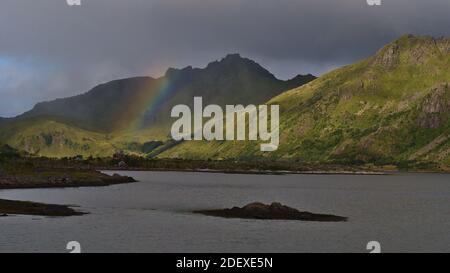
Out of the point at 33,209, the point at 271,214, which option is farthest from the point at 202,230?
the point at 33,209

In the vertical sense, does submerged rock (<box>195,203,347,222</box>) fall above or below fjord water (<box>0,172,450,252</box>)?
above

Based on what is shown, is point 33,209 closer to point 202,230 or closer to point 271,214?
point 202,230

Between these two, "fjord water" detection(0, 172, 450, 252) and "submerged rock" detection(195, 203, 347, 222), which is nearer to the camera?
"fjord water" detection(0, 172, 450, 252)

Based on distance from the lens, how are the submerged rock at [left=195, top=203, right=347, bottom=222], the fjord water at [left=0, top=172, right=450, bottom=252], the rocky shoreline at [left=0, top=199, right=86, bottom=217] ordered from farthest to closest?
the submerged rock at [left=195, top=203, right=347, bottom=222]
the rocky shoreline at [left=0, top=199, right=86, bottom=217]
the fjord water at [left=0, top=172, right=450, bottom=252]

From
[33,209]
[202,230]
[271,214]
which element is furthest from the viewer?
[271,214]

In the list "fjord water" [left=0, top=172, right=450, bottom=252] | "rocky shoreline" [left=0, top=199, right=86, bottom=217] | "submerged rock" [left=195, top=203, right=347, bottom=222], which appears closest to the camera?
"fjord water" [left=0, top=172, right=450, bottom=252]

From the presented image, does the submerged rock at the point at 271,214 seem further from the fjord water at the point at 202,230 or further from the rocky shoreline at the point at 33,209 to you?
the rocky shoreline at the point at 33,209

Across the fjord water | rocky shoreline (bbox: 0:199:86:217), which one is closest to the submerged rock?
the fjord water

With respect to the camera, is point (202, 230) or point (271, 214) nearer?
point (202, 230)

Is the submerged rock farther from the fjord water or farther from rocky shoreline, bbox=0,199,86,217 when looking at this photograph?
rocky shoreline, bbox=0,199,86,217

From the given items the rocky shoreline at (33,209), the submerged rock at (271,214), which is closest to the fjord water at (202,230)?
the submerged rock at (271,214)

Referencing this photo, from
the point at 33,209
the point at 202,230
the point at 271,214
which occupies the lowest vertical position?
the point at 202,230

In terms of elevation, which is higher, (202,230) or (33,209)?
(33,209)
